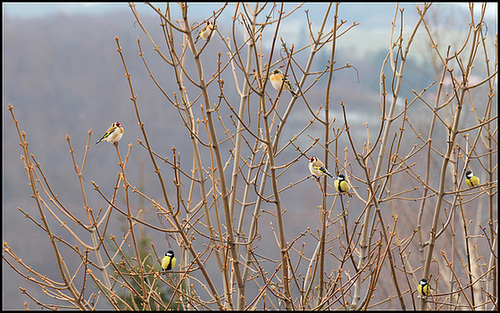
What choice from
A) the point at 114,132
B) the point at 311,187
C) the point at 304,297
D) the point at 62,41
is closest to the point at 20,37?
the point at 62,41

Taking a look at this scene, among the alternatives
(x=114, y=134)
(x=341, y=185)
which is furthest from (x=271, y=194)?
(x=114, y=134)

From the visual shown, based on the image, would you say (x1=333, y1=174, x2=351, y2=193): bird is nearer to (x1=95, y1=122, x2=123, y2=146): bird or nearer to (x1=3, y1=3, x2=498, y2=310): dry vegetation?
(x1=3, y1=3, x2=498, y2=310): dry vegetation

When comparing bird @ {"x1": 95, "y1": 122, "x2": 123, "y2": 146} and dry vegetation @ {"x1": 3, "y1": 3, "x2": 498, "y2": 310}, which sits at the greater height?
bird @ {"x1": 95, "y1": 122, "x2": 123, "y2": 146}

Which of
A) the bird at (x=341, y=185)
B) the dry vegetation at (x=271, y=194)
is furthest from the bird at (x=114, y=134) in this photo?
the bird at (x=341, y=185)

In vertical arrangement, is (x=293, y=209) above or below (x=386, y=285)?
above

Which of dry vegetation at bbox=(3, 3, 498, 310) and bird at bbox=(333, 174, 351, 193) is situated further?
bird at bbox=(333, 174, 351, 193)

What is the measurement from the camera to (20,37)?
11281 millimetres

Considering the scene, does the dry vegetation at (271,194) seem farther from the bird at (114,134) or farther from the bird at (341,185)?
the bird at (114,134)

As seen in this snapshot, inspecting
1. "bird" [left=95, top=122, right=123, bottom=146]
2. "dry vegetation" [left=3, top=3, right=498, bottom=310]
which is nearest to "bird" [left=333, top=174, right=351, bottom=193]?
"dry vegetation" [left=3, top=3, right=498, bottom=310]

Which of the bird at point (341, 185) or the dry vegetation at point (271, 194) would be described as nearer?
the dry vegetation at point (271, 194)

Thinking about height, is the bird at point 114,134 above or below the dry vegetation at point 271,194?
above

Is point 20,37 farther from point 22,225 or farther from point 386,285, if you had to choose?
point 386,285

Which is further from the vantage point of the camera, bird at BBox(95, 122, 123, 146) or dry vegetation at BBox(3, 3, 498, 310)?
bird at BBox(95, 122, 123, 146)

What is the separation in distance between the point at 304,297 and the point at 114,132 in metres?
1.15
